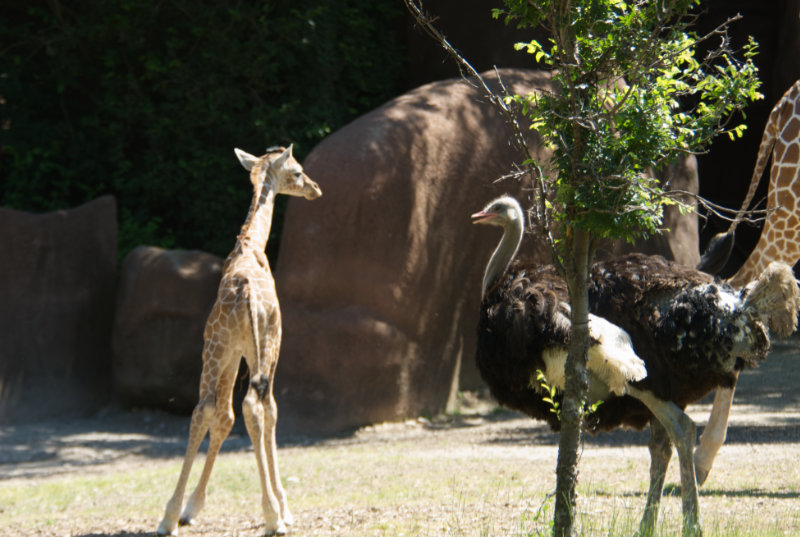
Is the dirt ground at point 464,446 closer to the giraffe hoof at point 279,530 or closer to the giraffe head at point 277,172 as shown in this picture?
the giraffe hoof at point 279,530

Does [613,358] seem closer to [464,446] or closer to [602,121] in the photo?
[602,121]

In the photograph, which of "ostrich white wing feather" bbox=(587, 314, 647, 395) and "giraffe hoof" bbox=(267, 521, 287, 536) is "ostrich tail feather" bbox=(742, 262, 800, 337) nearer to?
"ostrich white wing feather" bbox=(587, 314, 647, 395)

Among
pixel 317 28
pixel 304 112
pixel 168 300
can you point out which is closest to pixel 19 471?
pixel 168 300

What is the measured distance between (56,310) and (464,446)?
491 centimetres

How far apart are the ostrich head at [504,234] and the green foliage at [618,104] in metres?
1.72

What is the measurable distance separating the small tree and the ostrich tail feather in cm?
132

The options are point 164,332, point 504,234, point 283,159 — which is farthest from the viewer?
point 164,332

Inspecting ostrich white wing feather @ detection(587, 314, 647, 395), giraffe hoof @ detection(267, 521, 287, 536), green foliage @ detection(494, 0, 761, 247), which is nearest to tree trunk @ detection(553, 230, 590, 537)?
green foliage @ detection(494, 0, 761, 247)

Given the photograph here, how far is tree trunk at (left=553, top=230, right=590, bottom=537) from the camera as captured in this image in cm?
430

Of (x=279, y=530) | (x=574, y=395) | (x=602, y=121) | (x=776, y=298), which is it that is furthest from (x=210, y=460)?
(x=776, y=298)

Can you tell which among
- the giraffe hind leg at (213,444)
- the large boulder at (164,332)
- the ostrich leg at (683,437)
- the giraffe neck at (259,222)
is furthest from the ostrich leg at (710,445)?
the large boulder at (164,332)

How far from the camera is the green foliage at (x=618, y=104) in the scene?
13.7 ft

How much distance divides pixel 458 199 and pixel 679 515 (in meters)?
5.28

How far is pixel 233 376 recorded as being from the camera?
6.20 m
